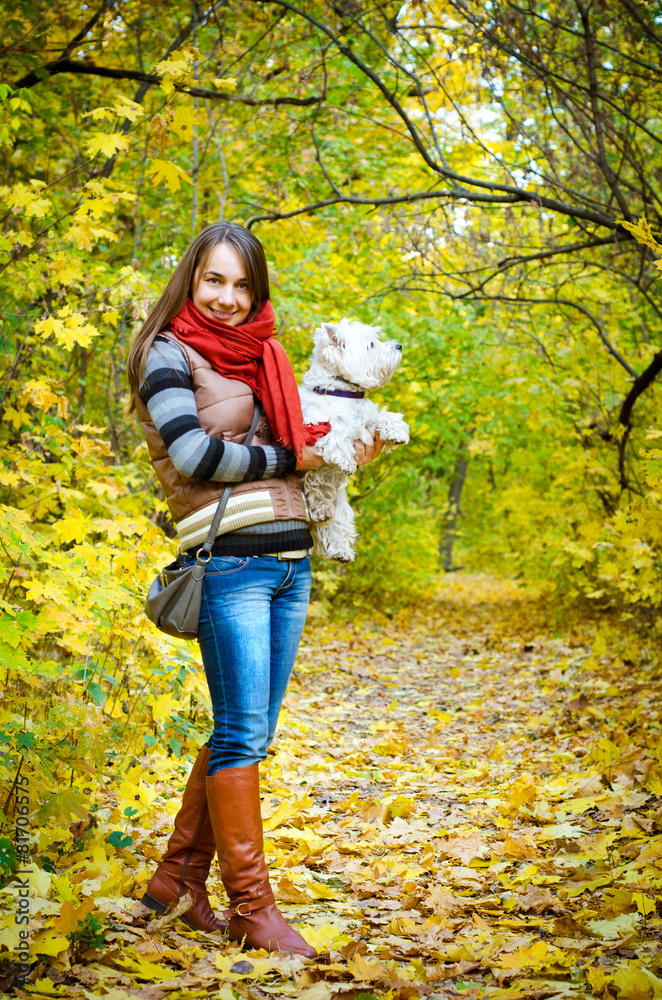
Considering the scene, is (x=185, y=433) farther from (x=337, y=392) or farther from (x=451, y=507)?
(x=451, y=507)

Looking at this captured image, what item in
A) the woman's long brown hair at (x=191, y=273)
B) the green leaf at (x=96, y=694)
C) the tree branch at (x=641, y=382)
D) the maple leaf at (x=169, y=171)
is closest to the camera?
the woman's long brown hair at (x=191, y=273)

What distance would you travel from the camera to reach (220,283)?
2.41m

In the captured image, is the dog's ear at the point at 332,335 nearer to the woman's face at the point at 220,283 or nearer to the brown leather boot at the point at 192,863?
the woman's face at the point at 220,283

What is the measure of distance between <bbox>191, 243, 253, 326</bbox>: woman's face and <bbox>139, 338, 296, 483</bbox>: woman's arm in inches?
7.9

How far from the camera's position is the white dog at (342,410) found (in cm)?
260

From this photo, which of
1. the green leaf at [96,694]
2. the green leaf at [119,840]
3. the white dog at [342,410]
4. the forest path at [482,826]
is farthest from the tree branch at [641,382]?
the green leaf at [119,840]

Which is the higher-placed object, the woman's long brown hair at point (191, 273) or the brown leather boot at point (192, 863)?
the woman's long brown hair at point (191, 273)

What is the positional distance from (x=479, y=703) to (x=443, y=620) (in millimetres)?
5320

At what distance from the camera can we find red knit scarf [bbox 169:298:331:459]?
7.70 feet

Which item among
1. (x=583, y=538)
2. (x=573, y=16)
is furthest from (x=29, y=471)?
(x=583, y=538)

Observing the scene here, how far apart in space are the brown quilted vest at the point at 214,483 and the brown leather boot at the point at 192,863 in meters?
0.75

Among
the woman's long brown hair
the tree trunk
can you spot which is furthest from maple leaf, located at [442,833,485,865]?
the tree trunk

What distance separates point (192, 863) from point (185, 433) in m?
1.39

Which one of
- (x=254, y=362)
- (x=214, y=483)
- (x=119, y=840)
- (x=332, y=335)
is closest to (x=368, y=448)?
(x=332, y=335)
